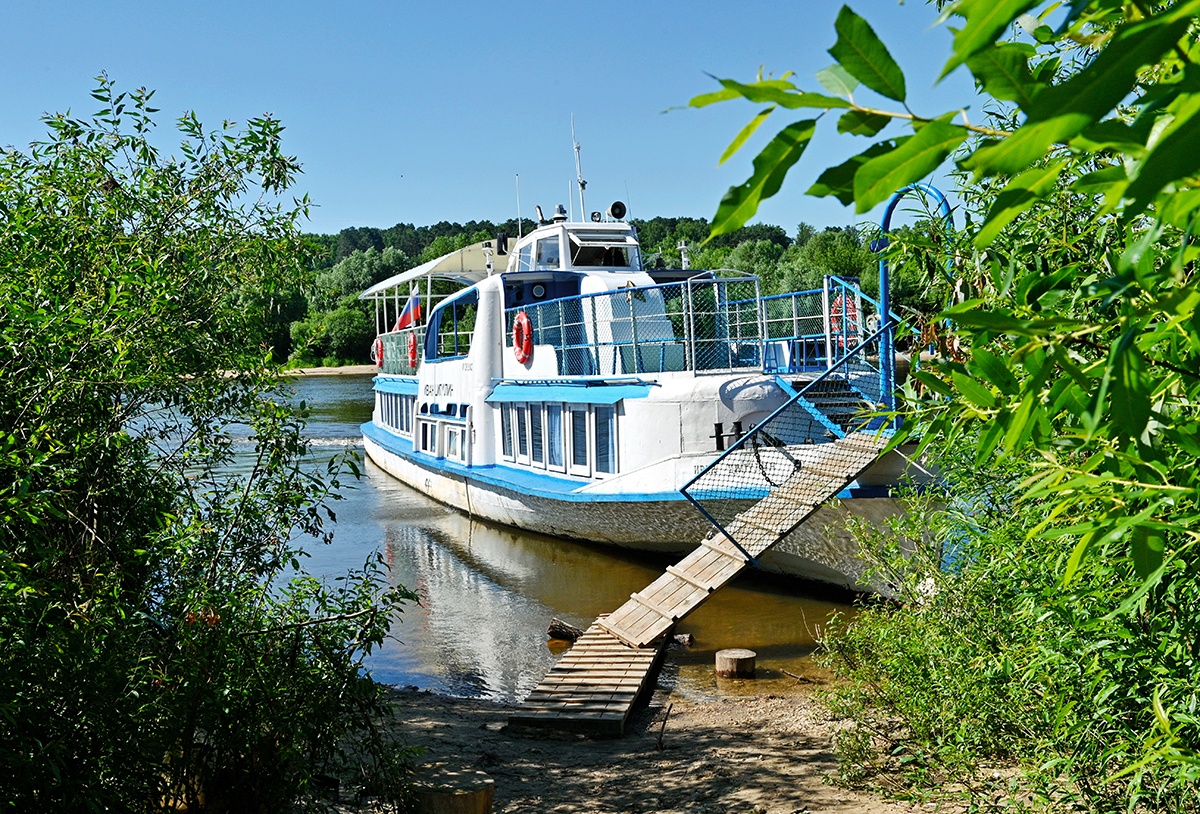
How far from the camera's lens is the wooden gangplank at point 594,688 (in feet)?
26.7

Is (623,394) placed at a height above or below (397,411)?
above

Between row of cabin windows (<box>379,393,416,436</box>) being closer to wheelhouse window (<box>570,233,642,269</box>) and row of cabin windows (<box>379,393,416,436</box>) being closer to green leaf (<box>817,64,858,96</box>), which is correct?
wheelhouse window (<box>570,233,642,269</box>)

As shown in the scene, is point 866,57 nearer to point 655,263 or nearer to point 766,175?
point 766,175

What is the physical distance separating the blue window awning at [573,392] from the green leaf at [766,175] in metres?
12.9

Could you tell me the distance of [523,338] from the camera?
17.0 metres

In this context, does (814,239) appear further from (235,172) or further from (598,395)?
(235,172)

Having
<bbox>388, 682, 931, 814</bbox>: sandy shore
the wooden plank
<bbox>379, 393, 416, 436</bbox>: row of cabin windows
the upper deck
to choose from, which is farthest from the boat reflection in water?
<bbox>379, 393, 416, 436</bbox>: row of cabin windows

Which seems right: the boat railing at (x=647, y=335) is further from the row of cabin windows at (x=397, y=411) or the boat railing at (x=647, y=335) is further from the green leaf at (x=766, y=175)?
the green leaf at (x=766, y=175)

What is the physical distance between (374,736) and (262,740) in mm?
547

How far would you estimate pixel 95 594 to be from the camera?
423 centimetres

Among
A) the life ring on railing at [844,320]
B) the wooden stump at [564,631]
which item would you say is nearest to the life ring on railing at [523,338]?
the life ring on railing at [844,320]

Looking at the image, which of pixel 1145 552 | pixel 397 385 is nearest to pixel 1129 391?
pixel 1145 552

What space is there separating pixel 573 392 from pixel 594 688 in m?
7.10

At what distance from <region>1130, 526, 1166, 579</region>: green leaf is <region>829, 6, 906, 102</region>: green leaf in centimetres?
86
